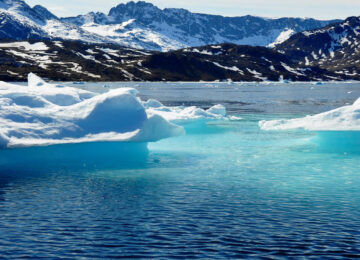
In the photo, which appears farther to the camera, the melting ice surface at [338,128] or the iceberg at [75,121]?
the melting ice surface at [338,128]

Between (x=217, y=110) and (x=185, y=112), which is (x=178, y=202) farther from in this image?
(x=217, y=110)

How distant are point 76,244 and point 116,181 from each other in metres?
8.94

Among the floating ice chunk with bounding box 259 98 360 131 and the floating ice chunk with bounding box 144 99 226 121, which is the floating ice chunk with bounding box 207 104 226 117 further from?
the floating ice chunk with bounding box 259 98 360 131

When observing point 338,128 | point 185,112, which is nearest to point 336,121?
point 338,128

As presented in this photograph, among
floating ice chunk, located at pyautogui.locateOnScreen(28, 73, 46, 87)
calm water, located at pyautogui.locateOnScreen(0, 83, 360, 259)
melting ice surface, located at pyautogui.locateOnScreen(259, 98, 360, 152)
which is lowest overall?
calm water, located at pyautogui.locateOnScreen(0, 83, 360, 259)

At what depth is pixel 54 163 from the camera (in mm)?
27875

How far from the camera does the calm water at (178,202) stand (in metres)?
13.9

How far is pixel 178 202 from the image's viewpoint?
61.7 ft

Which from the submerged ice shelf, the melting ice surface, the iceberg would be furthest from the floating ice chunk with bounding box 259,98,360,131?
the iceberg

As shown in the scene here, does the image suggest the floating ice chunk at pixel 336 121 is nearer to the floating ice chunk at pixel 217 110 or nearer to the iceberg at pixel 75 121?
the iceberg at pixel 75 121

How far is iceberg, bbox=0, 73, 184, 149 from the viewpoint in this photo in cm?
2627

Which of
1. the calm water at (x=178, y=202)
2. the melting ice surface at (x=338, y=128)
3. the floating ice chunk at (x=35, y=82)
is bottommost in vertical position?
the calm water at (x=178, y=202)

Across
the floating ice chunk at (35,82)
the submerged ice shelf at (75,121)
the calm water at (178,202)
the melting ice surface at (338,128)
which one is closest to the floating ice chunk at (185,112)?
the floating ice chunk at (35,82)

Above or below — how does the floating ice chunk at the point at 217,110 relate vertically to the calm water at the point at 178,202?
above
